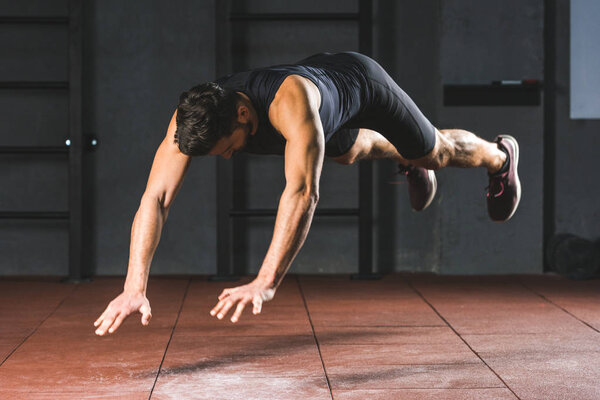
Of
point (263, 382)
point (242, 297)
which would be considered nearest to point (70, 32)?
point (263, 382)

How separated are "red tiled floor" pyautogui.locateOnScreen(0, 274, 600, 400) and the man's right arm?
0.40m

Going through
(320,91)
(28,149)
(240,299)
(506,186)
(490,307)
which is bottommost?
(490,307)

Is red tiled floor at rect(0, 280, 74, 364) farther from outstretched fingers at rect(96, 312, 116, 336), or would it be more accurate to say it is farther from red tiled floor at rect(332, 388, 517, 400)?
red tiled floor at rect(332, 388, 517, 400)

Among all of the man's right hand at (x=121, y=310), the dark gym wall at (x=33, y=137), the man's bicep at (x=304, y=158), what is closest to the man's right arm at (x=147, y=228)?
the man's right hand at (x=121, y=310)

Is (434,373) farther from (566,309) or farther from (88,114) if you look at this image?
(88,114)

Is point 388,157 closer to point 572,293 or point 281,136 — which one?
point 281,136

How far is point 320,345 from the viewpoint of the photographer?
3.20m

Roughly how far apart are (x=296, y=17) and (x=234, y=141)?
2674 mm

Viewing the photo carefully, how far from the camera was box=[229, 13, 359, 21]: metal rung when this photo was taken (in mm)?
4906

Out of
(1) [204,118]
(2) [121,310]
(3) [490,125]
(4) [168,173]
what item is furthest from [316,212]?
(2) [121,310]

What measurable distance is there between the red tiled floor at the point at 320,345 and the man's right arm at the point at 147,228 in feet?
1.32

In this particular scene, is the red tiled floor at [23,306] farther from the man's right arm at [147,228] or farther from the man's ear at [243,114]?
the man's ear at [243,114]

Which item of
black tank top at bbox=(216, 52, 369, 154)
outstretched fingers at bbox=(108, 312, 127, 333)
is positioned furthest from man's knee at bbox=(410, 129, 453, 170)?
outstretched fingers at bbox=(108, 312, 127, 333)

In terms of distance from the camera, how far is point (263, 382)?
8.68 feet
